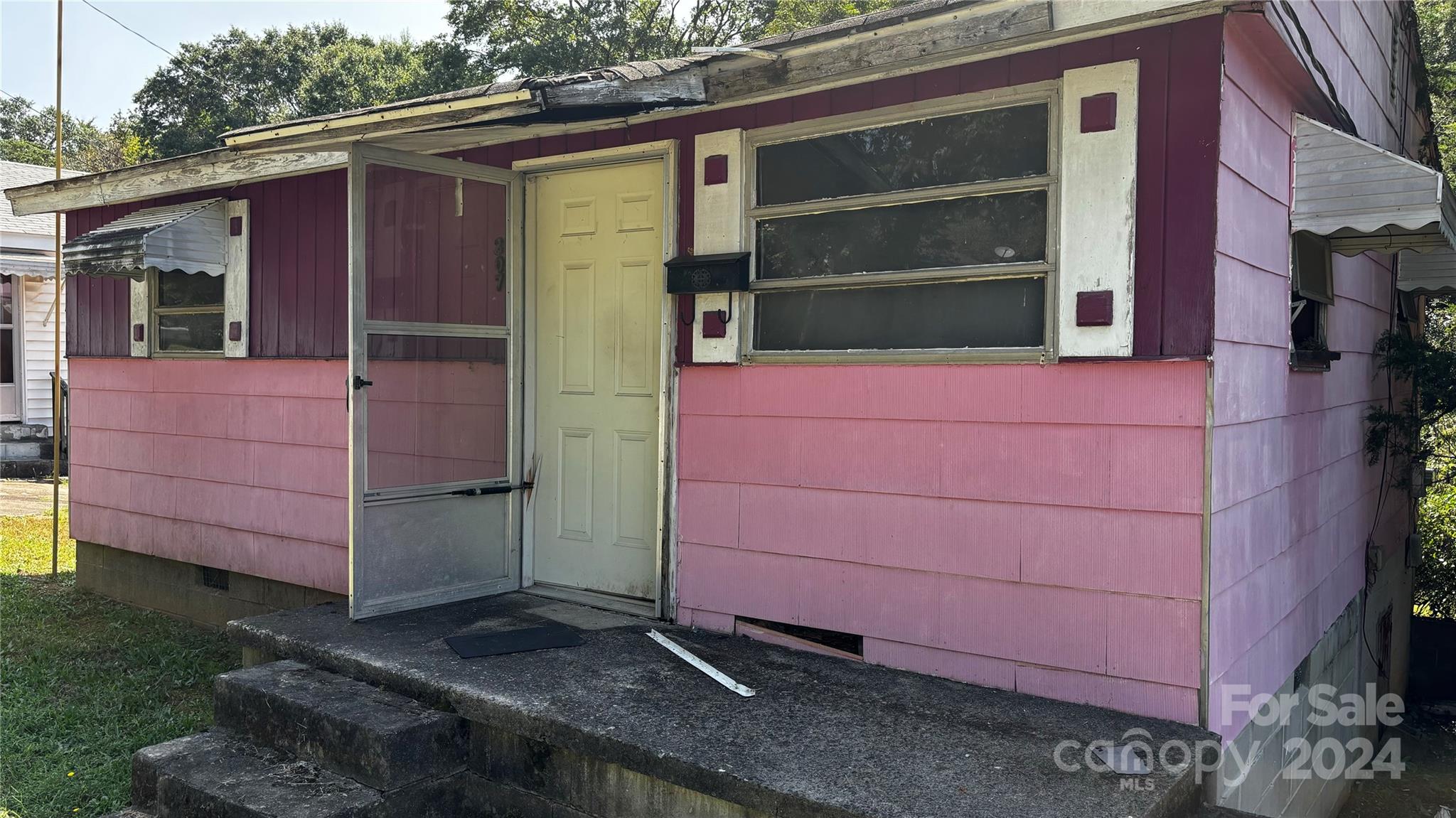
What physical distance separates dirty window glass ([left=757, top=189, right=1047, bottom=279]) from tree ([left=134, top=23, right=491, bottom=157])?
30581 millimetres

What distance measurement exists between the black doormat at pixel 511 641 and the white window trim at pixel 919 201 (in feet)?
4.51

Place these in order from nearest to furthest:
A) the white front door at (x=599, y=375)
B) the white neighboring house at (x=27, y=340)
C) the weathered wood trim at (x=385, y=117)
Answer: the weathered wood trim at (x=385, y=117)
the white front door at (x=599, y=375)
the white neighboring house at (x=27, y=340)

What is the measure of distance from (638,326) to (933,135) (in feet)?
5.44

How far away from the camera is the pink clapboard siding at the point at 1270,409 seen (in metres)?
3.28

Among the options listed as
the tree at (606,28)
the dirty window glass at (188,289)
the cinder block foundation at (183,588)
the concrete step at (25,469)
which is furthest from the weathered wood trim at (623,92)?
the tree at (606,28)

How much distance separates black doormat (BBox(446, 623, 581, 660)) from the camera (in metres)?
3.94

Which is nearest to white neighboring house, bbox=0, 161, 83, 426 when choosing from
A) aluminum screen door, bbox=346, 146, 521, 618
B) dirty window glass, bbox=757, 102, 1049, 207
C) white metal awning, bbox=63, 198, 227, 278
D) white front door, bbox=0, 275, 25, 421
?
white front door, bbox=0, 275, 25, 421

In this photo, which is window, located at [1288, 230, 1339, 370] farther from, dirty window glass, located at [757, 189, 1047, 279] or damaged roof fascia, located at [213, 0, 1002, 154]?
damaged roof fascia, located at [213, 0, 1002, 154]

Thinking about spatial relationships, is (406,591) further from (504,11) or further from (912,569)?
→ (504,11)

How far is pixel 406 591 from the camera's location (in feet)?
15.0

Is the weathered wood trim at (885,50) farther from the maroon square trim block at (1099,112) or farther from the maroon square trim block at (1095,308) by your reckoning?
the maroon square trim block at (1095,308)

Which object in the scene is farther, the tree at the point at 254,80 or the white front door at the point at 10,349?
the tree at the point at 254,80

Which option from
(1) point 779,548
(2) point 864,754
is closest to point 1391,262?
(1) point 779,548

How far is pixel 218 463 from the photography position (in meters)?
6.47
